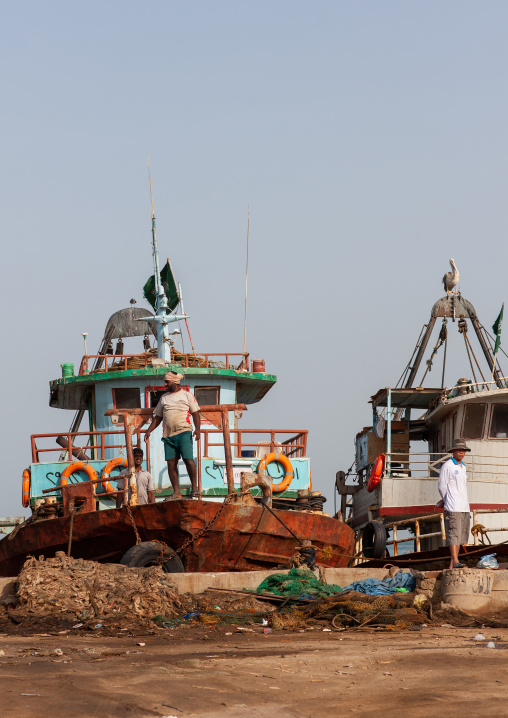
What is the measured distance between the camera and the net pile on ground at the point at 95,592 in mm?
10250

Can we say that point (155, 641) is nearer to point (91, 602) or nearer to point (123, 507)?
point (91, 602)

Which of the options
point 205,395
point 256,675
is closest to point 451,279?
point 205,395

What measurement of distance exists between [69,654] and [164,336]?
11297 mm

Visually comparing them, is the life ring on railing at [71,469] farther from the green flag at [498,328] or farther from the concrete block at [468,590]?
the green flag at [498,328]

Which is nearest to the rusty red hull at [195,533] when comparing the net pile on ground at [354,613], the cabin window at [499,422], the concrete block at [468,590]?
the net pile on ground at [354,613]

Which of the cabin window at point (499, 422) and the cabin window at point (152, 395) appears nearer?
the cabin window at point (152, 395)

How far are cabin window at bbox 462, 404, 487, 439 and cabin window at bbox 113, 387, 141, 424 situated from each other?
811 cm

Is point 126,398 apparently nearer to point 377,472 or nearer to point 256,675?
point 377,472

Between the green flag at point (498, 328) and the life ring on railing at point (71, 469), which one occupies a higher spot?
the green flag at point (498, 328)

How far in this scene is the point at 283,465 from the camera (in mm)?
16469

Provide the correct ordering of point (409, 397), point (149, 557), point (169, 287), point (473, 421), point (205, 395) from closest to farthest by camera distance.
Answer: point (149, 557) → point (205, 395) → point (169, 287) → point (473, 421) → point (409, 397)

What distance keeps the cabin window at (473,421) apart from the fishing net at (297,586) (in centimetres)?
1155

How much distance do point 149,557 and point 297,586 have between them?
7.83 ft

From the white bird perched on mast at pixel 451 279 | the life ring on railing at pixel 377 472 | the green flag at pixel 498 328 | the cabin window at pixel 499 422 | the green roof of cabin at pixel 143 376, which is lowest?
the life ring on railing at pixel 377 472
